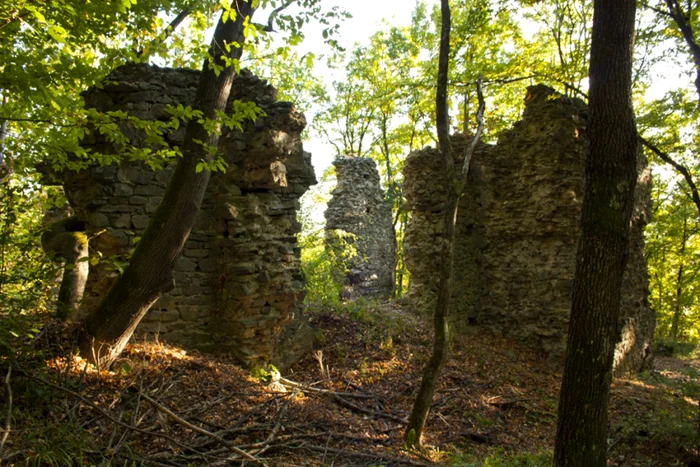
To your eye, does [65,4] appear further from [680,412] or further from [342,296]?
[342,296]

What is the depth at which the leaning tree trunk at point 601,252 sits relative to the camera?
3691mm

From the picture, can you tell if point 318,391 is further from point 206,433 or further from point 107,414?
point 107,414

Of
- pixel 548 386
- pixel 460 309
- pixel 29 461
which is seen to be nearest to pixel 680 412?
pixel 548 386

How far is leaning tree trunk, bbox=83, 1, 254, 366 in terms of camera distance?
4.39 meters

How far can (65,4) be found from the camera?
373 cm

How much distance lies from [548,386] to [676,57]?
763 centimetres

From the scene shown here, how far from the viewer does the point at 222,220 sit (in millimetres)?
6605

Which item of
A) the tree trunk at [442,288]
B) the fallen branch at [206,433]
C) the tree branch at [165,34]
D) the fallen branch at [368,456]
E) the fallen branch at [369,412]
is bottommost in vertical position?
the fallen branch at [369,412]

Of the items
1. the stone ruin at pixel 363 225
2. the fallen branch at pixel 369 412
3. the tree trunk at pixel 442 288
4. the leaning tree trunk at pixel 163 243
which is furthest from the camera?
the stone ruin at pixel 363 225

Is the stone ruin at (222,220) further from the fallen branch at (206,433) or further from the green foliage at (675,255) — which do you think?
the green foliage at (675,255)

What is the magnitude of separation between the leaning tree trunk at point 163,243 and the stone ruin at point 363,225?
977 centimetres

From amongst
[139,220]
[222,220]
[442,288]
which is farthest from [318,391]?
[139,220]

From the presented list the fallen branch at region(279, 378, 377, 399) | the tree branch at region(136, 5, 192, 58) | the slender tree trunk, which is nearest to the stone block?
the tree branch at region(136, 5, 192, 58)

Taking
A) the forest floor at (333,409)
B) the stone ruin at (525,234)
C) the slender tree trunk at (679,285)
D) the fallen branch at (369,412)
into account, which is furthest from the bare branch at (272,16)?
the slender tree trunk at (679,285)
